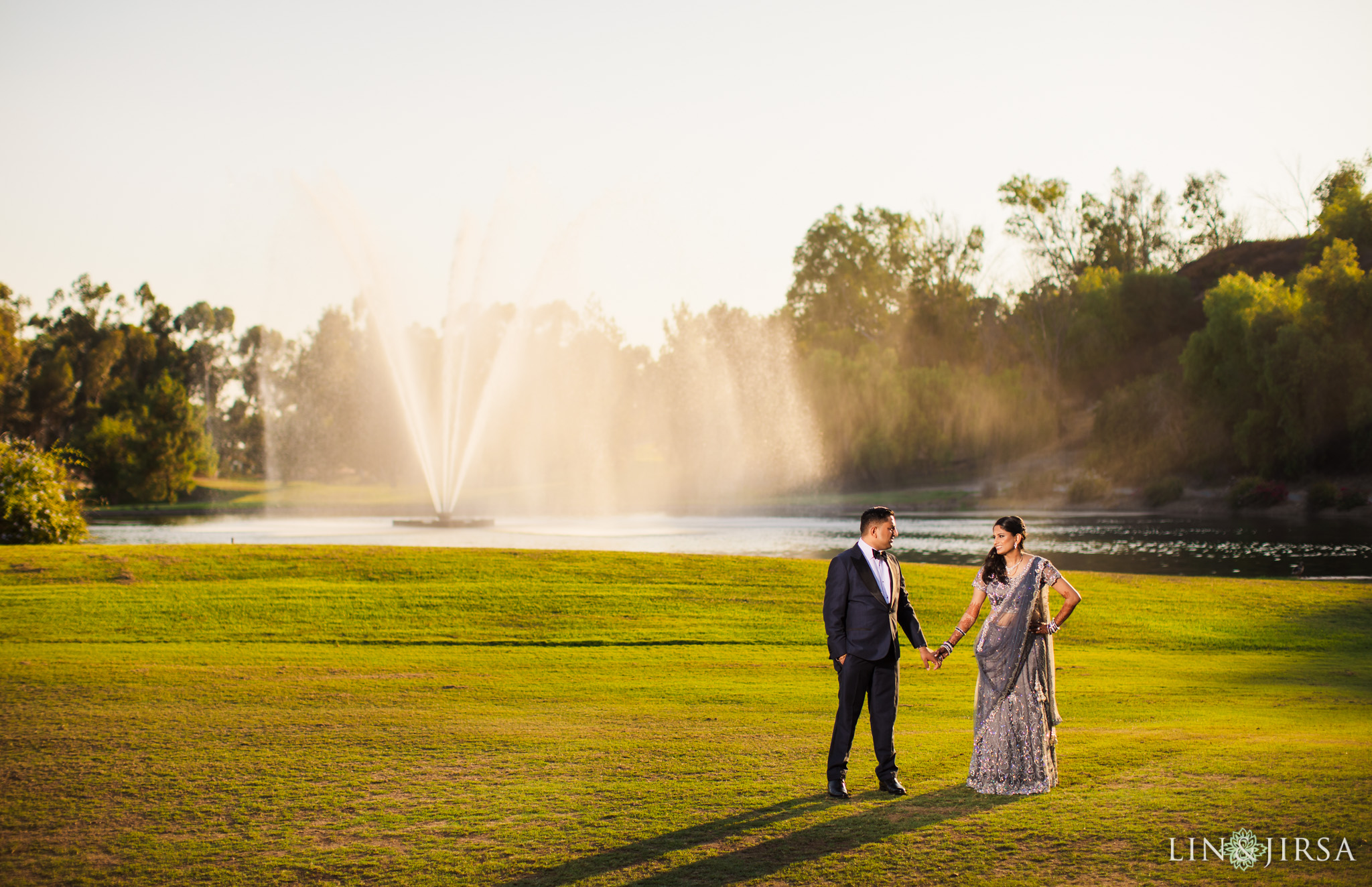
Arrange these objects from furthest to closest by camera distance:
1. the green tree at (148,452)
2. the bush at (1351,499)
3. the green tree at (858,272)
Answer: the green tree at (858,272) → the green tree at (148,452) → the bush at (1351,499)

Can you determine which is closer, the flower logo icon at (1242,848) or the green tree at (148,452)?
the flower logo icon at (1242,848)

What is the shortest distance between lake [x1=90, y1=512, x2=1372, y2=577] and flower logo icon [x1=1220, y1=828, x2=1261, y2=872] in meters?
19.3

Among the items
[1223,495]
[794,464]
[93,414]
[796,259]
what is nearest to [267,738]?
[1223,495]

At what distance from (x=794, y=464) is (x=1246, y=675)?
6069cm

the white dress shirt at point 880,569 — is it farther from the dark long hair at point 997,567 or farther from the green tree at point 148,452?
the green tree at point 148,452

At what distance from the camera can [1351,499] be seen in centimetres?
5134

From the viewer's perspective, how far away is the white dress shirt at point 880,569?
6.67 meters

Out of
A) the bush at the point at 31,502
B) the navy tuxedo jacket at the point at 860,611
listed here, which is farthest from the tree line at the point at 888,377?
the navy tuxedo jacket at the point at 860,611

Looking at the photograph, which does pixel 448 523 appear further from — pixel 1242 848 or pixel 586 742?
pixel 1242 848

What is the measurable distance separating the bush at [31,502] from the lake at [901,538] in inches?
139

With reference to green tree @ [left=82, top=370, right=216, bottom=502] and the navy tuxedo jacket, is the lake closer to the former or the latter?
the navy tuxedo jacket

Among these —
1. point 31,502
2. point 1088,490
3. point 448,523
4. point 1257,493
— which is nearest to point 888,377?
point 1088,490

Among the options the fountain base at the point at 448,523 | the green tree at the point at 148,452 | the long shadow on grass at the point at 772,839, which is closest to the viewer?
the long shadow on grass at the point at 772,839

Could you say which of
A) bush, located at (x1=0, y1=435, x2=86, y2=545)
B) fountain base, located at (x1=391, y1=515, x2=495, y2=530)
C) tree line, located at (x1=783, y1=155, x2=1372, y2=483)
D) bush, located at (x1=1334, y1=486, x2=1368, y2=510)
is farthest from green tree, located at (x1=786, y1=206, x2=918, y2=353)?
bush, located at (x1=0, y1=435, x2=86, y2=545)
